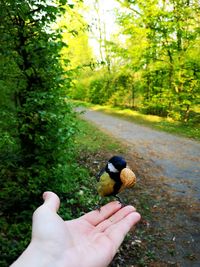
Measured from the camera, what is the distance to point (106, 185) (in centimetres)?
345

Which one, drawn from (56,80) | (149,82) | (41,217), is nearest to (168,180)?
(56,80)

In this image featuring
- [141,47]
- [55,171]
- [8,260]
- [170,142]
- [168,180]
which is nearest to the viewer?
[8,260]

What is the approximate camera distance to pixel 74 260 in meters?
2.25

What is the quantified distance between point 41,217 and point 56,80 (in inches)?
102

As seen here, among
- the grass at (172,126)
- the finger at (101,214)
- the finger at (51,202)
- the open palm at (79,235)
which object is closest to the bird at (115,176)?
the finger at (101,214)

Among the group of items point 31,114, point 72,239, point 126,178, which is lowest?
point 72,239

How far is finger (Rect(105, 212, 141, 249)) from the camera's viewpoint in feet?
8.71

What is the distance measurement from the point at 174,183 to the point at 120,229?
18.5ft

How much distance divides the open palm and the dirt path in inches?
97.9

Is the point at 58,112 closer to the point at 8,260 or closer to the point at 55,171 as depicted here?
the point at 55,171

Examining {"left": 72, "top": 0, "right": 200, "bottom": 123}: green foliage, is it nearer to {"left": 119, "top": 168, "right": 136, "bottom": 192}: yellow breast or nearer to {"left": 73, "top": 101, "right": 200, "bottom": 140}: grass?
{"left": 73, "top": 101, "right": 200, "bottom": 140}: grass

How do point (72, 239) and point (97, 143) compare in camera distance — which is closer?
point (72, 239)

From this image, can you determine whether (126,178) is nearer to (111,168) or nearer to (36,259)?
(111,168)

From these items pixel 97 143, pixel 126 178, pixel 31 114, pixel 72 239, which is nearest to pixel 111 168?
pixel 126 178
